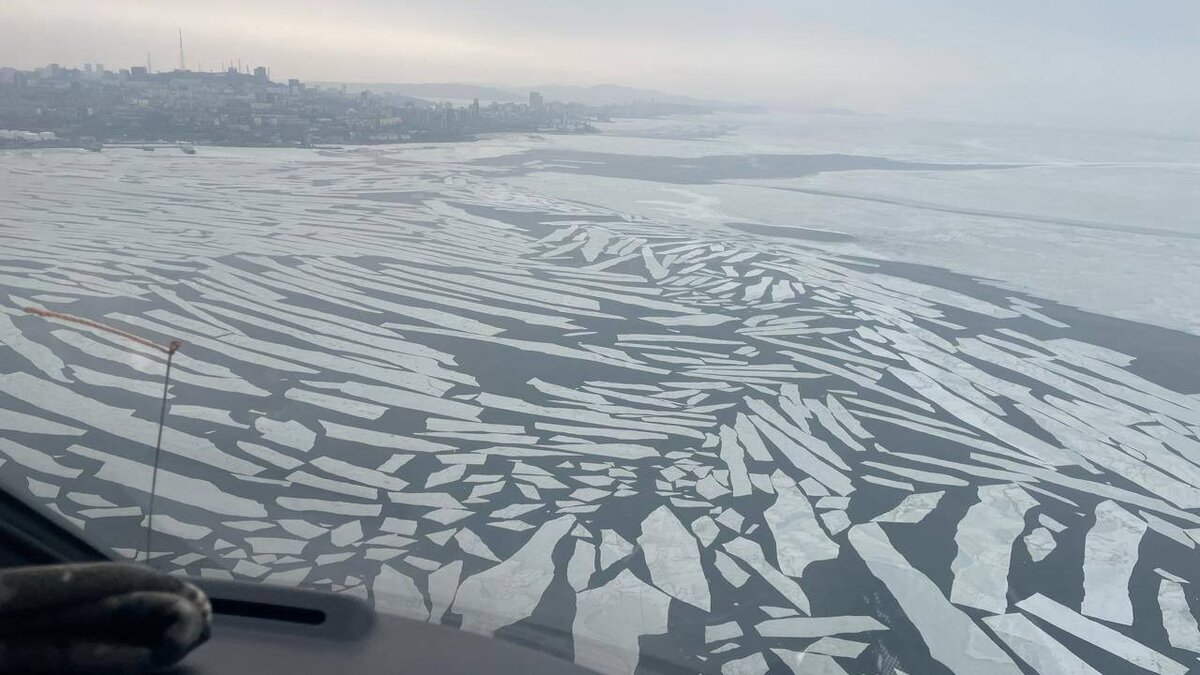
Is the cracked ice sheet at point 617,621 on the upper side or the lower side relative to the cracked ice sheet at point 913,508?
upper

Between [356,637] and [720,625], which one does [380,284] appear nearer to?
[720,625]

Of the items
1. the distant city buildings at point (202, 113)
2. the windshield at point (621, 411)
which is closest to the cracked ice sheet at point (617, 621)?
the windshield at point (621, 411)

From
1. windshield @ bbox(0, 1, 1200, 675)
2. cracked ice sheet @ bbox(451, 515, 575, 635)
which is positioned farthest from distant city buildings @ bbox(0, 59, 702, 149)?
cracked ice sheet @ bbox(451, 515, 575, 635)

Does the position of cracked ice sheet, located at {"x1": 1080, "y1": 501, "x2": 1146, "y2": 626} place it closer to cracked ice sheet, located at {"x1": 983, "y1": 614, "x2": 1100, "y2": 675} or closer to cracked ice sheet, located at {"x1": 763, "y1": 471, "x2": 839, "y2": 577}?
cracked ice sheet, located at {"x1": 983, "y1": 614, "x2": 1100, "y2": 675}

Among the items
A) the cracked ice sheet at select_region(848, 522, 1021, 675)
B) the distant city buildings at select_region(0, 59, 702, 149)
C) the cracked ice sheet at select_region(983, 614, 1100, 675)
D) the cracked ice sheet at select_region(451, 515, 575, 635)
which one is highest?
the distant city buildings at select_region(0, 59, 702, 149)

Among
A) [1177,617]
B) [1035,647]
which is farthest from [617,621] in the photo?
[1177,617]

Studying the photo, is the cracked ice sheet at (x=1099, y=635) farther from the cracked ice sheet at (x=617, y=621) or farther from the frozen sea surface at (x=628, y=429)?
the cracked ice sheet at (x=617, y=621)

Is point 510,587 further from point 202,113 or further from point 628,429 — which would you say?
point 202,113
